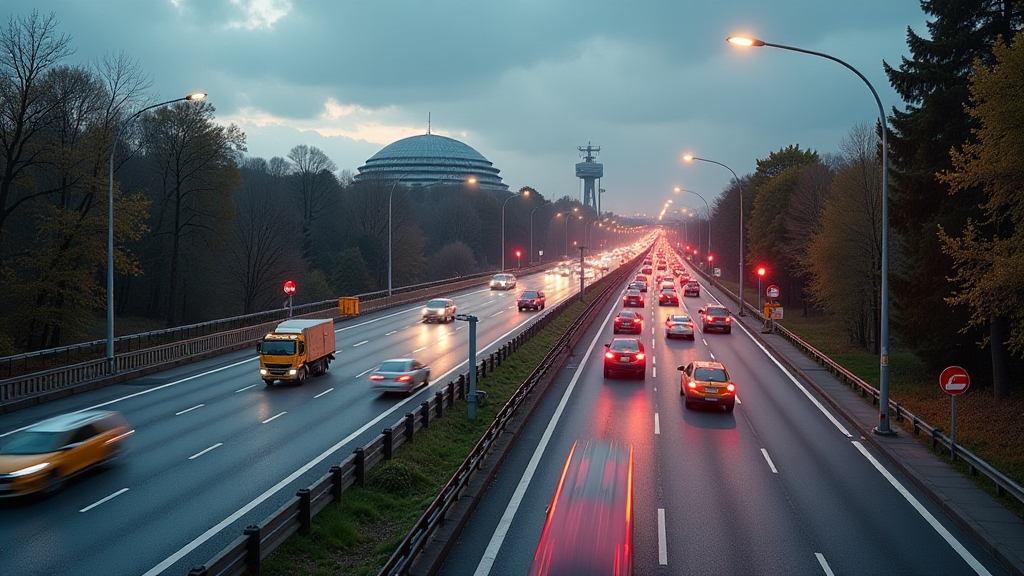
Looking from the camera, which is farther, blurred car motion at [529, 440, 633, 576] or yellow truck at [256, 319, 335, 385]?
yellow truck at [256, 319, 335, 385]

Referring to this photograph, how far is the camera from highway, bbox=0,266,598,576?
12.5 metres

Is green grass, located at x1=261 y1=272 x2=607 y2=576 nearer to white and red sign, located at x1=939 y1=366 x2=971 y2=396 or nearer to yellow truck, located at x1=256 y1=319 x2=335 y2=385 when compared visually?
yellow truck, located at x1=256 y1=319 x2=335 y2=385

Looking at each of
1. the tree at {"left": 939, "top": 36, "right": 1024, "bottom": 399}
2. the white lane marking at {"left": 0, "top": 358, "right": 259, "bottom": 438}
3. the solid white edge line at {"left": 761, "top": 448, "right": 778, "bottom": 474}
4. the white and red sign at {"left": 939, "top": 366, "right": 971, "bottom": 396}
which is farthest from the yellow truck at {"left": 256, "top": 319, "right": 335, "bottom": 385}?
the tree at {"left": 939, "top": 36, "right": 1024, "bottom": 399}

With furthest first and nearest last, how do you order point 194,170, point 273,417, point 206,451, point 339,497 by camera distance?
point 194,170
point 273,417
point 206,451
point 339,497

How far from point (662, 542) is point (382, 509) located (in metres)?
5.41

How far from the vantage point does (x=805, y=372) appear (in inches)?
1266

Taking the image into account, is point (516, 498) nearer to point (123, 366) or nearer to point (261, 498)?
point (261, 498)

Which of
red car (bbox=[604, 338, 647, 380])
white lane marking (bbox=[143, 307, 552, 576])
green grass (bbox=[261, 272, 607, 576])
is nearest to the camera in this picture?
green grass (bbox=[261, 272, 607, 576])

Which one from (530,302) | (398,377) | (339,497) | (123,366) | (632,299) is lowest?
(339,497)

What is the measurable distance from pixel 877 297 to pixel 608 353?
19339 mm

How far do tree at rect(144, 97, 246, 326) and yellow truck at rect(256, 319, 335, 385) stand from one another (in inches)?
1021

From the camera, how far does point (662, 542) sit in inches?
508

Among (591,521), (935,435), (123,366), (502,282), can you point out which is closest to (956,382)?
(935,435)

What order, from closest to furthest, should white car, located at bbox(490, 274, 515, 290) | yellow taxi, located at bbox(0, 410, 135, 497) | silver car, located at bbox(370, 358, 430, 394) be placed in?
yellow taxi, located at bbox(0, 410, 135, 497)
silver car, located at bbox(370, 358, 430, 394)
white car, located at bbox(490, 274, 515, 290)
